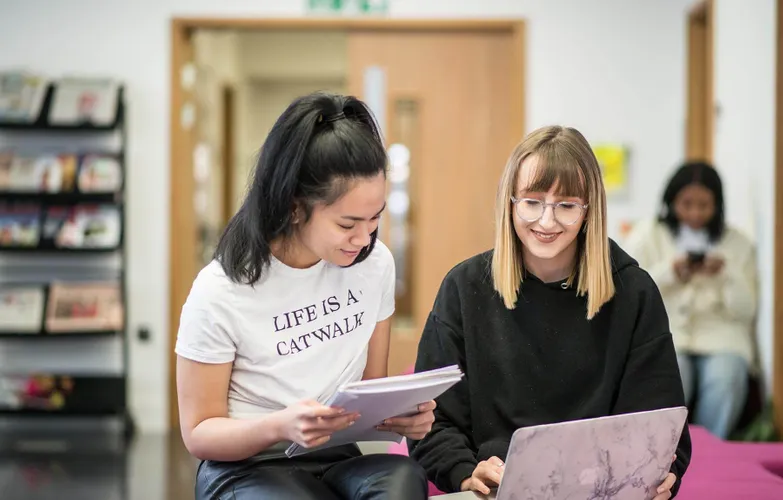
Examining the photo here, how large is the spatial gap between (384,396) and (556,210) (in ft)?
1.74

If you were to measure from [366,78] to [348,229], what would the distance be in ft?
10.7

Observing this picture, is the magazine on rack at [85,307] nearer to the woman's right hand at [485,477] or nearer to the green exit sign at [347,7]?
the green exit sign at [347,7]

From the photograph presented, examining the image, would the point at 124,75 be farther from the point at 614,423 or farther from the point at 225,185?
the point at 614,423

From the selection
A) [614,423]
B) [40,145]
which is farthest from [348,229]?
[40,145]

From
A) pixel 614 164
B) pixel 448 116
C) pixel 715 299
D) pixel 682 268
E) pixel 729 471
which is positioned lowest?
pixel 729 471

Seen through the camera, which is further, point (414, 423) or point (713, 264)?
point (713, 264)

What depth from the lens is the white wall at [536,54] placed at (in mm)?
4625

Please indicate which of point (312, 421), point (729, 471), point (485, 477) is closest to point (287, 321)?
point (312, 421)

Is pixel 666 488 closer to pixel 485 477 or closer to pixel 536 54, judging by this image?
pixel 485 477

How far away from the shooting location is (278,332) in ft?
5.27

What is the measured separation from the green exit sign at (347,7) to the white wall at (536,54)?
0.09 meters

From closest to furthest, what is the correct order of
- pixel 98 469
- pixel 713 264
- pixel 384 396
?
pixel 384 396 < pixel 713 264 < pixel 98 469

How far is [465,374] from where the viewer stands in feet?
5.96

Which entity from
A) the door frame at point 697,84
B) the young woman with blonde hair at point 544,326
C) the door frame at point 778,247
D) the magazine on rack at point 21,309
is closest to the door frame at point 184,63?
the magazine on rack at point 21,309
